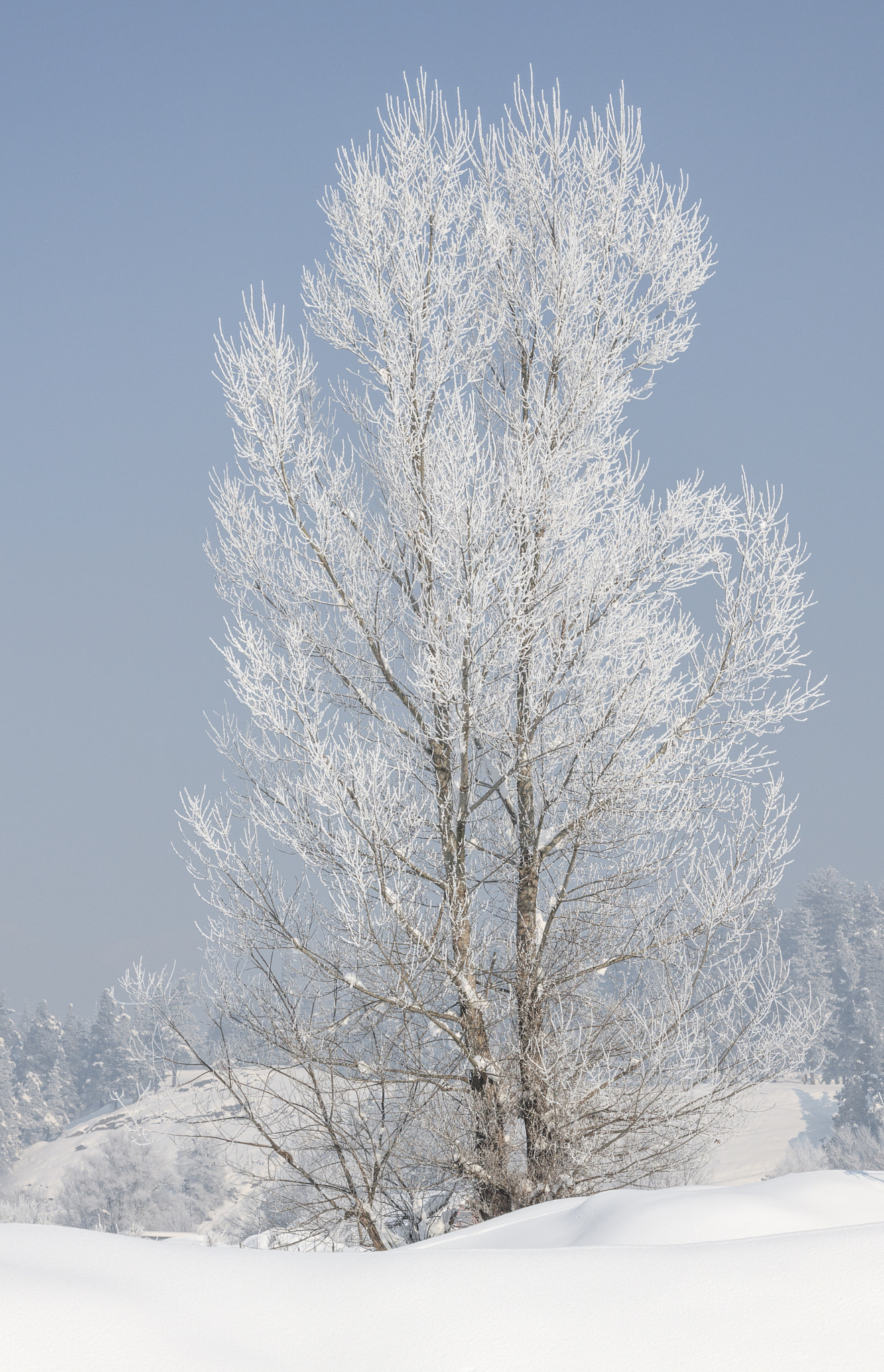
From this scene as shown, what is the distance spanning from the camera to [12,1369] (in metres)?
1.25

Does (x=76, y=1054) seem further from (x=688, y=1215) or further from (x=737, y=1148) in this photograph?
(x=688, y=1215)

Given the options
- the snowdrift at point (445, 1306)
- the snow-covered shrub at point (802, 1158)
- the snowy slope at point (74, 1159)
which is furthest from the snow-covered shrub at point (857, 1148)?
the snowdrift at point (445, 1306)

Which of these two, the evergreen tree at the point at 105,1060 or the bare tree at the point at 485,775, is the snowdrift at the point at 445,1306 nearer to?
the bare tree at the point at 485,775

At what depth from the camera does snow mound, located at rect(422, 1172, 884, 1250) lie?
223 cm

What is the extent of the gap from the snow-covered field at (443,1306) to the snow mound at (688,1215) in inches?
15.1

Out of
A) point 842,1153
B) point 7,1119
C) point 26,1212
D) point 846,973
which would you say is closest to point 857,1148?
point 842,1153

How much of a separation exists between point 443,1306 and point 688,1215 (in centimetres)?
96

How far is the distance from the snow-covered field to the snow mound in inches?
15.1

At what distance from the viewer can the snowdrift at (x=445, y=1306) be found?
1393 mm

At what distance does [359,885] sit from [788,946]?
196ft

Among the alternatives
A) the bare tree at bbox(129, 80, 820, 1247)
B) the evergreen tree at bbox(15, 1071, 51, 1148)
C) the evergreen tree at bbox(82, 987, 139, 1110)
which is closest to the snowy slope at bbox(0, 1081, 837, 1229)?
the evergreen tree at bbox(15, 1071, 51, 1148)

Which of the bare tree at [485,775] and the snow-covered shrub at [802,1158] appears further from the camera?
Answer: the snow-covered shrub at [802,1158]

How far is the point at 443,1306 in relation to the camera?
1.58 m

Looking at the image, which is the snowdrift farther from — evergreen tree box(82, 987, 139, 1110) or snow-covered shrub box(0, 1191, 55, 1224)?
evergreen tree box(82, 987, 139, 1110)
